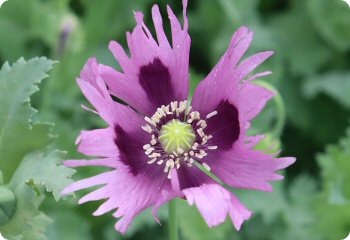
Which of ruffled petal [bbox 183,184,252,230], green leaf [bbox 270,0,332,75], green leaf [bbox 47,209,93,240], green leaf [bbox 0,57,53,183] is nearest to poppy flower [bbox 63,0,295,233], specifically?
ruffled petal [bbox 183,184,252,230]

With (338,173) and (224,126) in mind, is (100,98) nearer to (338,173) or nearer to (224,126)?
(224,126)

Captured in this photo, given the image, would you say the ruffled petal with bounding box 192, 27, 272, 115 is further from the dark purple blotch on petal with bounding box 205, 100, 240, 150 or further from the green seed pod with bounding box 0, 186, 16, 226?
the green seed pod with bounding box 0, 186, 16, 226

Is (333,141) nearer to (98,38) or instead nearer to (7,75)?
(98,38)

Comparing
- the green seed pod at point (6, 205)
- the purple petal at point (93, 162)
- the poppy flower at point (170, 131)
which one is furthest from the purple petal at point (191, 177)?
the green seed pod at point (6, 205)

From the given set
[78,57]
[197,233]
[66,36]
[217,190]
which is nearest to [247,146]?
[217,190]

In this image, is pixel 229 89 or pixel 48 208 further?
pixel 48 208

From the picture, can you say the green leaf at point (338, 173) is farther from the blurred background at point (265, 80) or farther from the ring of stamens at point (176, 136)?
the ring of stamens at point (176, 136)
